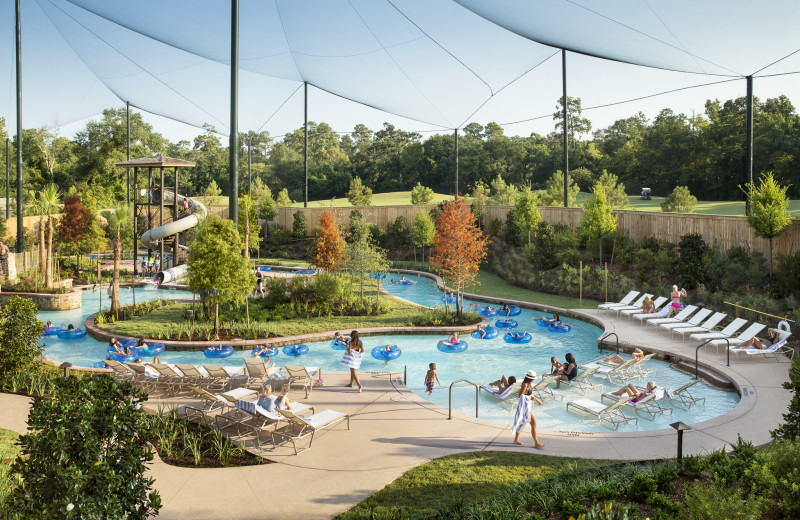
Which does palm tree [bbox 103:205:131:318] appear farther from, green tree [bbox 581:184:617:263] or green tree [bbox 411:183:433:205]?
green tree [bbox 411:183:433:205]

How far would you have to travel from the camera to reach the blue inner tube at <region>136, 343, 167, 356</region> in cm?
1404

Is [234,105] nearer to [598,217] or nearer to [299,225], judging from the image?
[598,217]

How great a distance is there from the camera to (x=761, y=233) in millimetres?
16141

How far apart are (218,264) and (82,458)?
33.7 ft

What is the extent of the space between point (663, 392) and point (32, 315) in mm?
11117

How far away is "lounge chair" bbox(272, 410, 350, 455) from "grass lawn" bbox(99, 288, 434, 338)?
6699 mm

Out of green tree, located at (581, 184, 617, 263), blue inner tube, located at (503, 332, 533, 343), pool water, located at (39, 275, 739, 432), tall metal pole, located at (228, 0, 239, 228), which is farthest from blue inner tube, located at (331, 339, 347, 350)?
green tree, located at (581, 184, 617, 263)

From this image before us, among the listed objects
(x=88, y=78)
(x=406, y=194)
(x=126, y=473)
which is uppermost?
(x=88, y=78)

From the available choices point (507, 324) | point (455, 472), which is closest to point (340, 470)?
point (455, 472)

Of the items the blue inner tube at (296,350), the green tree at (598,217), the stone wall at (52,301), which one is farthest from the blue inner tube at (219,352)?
the green tree at (598,217)

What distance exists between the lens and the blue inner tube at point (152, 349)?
14.0 m

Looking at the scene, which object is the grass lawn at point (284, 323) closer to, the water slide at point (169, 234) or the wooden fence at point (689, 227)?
the water slide at point (169, 234)

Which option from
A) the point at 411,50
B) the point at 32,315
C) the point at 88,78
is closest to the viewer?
the point at 32,315

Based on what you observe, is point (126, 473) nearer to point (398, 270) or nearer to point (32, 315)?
point (32, 315)
